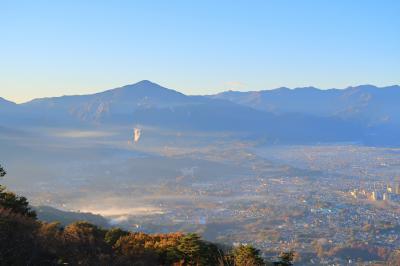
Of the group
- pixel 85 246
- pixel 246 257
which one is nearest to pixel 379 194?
pixel 246 257

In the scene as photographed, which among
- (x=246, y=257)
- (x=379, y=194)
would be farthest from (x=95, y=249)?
(x=379, y=194)

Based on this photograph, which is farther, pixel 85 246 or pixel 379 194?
pixel 379 194

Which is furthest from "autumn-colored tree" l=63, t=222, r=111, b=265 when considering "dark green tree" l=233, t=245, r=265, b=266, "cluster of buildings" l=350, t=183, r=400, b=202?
"cluster of buildings" l=350, t=183, r=400, b=202

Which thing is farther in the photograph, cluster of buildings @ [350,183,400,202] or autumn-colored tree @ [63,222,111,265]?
cluster of buildings @ [350,183,400,202]

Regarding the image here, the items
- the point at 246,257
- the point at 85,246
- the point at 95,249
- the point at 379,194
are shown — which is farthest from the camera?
the point at 379,194

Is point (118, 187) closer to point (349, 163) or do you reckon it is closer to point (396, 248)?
point (396, 248)

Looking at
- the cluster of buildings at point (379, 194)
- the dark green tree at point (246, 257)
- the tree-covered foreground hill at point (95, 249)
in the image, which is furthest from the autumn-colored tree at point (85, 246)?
the cluster of buildings at point (379, 194)

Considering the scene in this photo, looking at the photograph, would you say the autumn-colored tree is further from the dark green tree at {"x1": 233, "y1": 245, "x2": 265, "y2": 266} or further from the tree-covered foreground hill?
the dark green tree at {"x1": 233, "y1": 245, "x2": 265, "y2": 266}

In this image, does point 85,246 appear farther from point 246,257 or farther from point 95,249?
point 246,257

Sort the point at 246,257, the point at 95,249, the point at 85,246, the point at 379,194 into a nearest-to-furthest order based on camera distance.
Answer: the point at 246,257, the point at 95,249, the point at 85,246, the point at 379,194

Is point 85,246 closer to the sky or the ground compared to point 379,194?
closer to the sky
